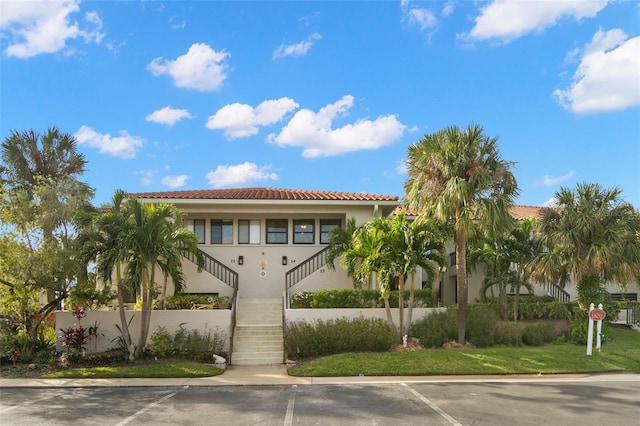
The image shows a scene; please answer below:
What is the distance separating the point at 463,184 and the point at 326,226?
316 inches

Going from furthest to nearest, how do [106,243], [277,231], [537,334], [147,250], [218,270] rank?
[277,231] → [218,270] → [537,334] → [106,243] → [147,250]

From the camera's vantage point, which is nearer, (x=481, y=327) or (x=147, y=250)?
(x=147, y=250)

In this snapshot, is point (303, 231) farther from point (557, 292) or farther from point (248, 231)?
point (557, 292)

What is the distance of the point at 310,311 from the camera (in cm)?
1764

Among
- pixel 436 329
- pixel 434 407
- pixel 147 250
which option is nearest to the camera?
pixel 434 407

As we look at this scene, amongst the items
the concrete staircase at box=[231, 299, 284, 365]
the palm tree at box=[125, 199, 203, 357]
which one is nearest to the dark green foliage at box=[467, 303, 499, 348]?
the concrete staircase at box=[231, 299, 284, 365]

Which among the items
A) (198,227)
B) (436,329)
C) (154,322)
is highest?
(198,227)

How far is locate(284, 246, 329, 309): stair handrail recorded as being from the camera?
2081 centimetres

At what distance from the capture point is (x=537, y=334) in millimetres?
18344

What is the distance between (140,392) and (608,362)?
43.8 ft

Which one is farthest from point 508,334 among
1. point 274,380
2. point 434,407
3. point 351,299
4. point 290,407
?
point 290,407

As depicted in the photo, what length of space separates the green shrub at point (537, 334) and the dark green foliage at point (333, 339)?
17.3ft

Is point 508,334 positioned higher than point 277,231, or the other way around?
point 277,231

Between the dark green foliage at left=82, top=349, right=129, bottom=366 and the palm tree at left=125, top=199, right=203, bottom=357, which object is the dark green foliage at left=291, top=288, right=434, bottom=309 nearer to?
the palm tree at left=125, top=199, right=203, bottom=357
